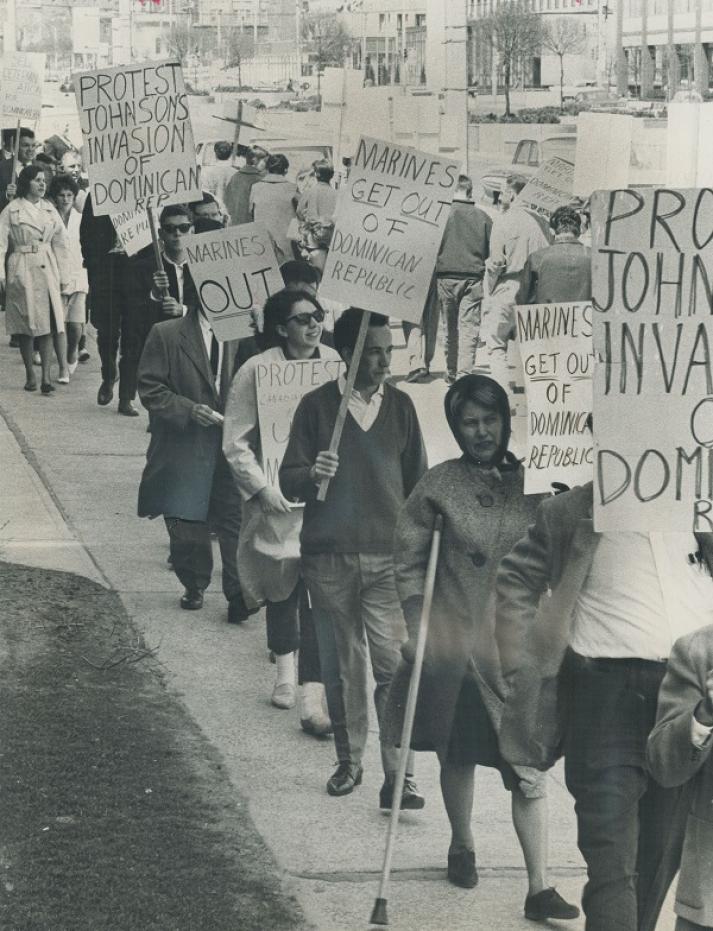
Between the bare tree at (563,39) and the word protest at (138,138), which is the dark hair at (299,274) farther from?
the bare tree at (563,39)

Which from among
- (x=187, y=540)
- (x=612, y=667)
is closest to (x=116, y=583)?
(x=187, y=540)

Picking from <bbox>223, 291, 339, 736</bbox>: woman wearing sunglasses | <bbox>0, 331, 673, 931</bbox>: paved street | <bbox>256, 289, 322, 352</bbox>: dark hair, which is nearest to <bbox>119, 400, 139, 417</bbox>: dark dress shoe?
<bbox>0, 331, 673, 931</bbox>: paved street

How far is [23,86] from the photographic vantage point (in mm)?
20969

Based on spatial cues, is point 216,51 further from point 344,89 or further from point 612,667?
point 612,667

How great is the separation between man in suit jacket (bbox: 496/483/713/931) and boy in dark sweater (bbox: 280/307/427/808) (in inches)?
67.1

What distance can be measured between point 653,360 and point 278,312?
315 cm

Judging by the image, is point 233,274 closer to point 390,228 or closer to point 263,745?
point 390,228

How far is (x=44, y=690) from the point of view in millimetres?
8047

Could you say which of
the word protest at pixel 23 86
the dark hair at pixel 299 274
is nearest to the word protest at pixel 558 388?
the dark hair at pixel 299 274

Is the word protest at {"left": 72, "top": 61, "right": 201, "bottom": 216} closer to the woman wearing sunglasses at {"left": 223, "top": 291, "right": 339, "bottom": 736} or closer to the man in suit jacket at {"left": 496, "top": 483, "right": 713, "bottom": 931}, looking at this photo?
the woman wearing sunglasses at {"left": 223, "top": 291, "right": 339, "bottom": 736}

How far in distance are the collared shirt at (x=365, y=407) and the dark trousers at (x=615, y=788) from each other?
2132mm

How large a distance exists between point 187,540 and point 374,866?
3406 millimetres

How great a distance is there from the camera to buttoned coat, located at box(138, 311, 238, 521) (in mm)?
9320

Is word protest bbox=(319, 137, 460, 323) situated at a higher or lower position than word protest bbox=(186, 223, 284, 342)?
higher
